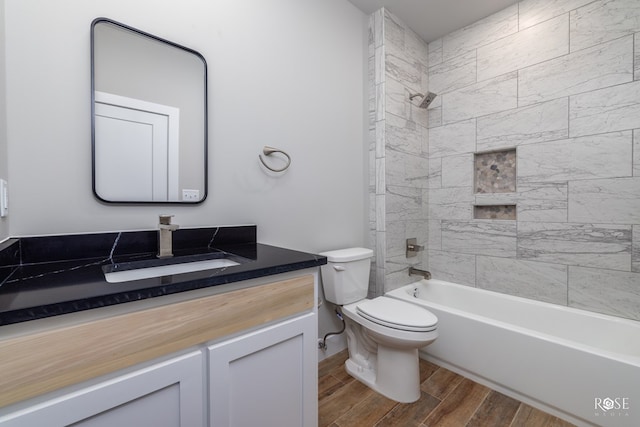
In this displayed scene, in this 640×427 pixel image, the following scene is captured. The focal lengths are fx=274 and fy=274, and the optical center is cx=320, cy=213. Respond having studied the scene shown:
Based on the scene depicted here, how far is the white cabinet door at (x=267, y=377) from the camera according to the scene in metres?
0.84

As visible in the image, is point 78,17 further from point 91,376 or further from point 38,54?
point 91,376

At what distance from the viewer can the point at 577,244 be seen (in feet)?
6.07

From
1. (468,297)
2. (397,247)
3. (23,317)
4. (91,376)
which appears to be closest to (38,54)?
(23,317)

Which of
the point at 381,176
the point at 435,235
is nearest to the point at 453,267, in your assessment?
the point at 435,235

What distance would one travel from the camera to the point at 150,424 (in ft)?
2.38

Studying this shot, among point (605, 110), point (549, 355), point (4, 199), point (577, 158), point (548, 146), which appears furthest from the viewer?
point (548, 146)

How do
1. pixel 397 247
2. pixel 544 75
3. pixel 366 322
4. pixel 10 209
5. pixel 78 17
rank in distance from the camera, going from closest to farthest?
pixel 10 209 < pixel 78 17 < pixel 366 322 < pixel 544 75 < pixel 397 247

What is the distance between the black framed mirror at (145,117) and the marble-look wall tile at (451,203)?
6.64 feet

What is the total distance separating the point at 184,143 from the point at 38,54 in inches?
22.0

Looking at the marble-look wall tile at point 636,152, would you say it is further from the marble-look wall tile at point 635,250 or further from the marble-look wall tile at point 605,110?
the marble-look wall tile at point 635,250

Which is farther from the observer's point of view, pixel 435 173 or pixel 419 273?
pixel 435 173

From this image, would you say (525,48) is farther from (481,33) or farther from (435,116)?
(435,116)

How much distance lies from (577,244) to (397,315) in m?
1.37

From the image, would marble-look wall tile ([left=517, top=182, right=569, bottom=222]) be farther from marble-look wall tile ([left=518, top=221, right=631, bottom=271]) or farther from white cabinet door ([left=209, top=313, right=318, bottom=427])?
white cabinet door ([left=209, top=313, right=318, bottom=427])
